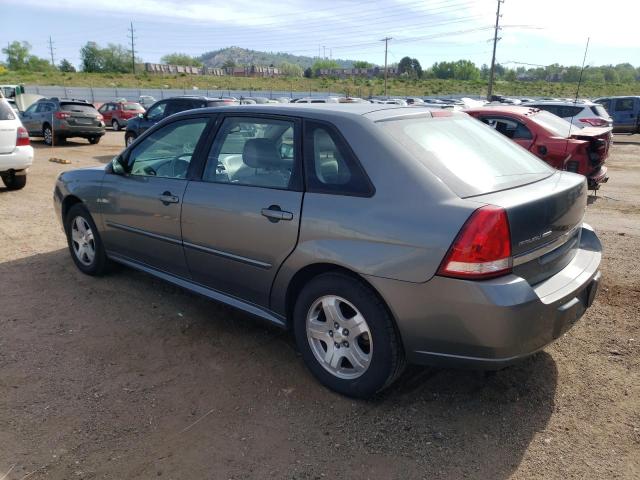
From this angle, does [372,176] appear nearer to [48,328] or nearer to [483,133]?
[483,133]

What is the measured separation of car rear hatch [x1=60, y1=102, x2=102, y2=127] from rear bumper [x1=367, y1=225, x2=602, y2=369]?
1757 centimetres

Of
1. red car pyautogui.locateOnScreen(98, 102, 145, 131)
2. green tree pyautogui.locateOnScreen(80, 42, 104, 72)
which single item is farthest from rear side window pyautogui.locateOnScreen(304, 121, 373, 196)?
green tree pyautogui.locateOnScreen(80, 42, 104, 72)

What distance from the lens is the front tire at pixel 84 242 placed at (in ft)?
15.8

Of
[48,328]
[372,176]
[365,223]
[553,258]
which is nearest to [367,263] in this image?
[365,223]

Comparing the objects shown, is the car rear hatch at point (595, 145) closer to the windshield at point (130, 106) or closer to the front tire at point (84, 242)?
the front tire at point (84, 242)

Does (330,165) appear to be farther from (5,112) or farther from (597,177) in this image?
(5,112)

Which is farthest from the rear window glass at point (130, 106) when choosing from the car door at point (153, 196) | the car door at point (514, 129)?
the car door at point (153, 196)

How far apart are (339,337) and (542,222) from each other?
4.21ft

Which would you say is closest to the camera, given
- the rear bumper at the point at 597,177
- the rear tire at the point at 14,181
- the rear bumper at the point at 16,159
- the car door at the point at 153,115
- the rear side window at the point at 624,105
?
Result: the rear bumper at the point at 597,177

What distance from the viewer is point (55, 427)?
2.80 meters

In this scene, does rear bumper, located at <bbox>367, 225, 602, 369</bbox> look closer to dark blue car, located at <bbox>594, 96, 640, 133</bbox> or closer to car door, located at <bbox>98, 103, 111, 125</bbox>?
dark blue car, located at <bbox>594, 96, 640, 133</bbox>

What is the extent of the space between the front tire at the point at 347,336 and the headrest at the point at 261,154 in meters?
0.86

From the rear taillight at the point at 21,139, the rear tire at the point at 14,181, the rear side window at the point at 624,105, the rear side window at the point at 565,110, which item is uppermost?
the rear side window at the point at 624,105

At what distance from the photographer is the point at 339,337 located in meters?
3.01
